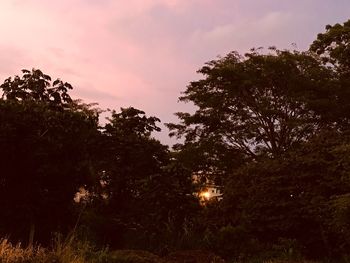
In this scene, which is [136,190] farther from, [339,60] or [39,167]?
[339,60]

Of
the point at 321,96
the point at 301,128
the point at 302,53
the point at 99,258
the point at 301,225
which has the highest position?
the point at 302,53

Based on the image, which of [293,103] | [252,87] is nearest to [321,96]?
[293,103]

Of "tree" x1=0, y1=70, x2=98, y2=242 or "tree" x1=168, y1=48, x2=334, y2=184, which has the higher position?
"tree" x1=168, y1=48, x2=334, y2=184

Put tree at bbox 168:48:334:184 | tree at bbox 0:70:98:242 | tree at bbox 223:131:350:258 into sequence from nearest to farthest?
tree at bbox 0:70:98:242 < tree at bbox 223:131:350:258 < tree at bbox 168:48:334:184

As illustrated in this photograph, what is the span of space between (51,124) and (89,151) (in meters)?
2.13

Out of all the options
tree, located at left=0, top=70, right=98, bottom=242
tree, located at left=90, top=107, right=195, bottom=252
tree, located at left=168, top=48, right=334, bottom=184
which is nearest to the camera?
tree, located at left=0, top=70, right=98, bottom=242

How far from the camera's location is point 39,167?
1489 centimetres

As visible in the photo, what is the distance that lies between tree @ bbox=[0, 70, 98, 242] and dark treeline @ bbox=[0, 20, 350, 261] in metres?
0.03

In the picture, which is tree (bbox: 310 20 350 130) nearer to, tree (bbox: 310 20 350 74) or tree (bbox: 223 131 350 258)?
tree (bbox: 310 20 350 74)

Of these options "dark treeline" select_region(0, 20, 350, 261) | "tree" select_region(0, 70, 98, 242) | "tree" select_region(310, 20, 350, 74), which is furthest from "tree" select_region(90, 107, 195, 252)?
"tree" select_region(310, 20, 350, 74)

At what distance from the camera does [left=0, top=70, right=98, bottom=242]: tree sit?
1441cm

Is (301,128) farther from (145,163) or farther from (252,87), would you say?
(145,163)

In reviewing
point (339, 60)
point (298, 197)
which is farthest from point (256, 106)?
point (298, 197)

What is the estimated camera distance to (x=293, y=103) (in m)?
25.3
